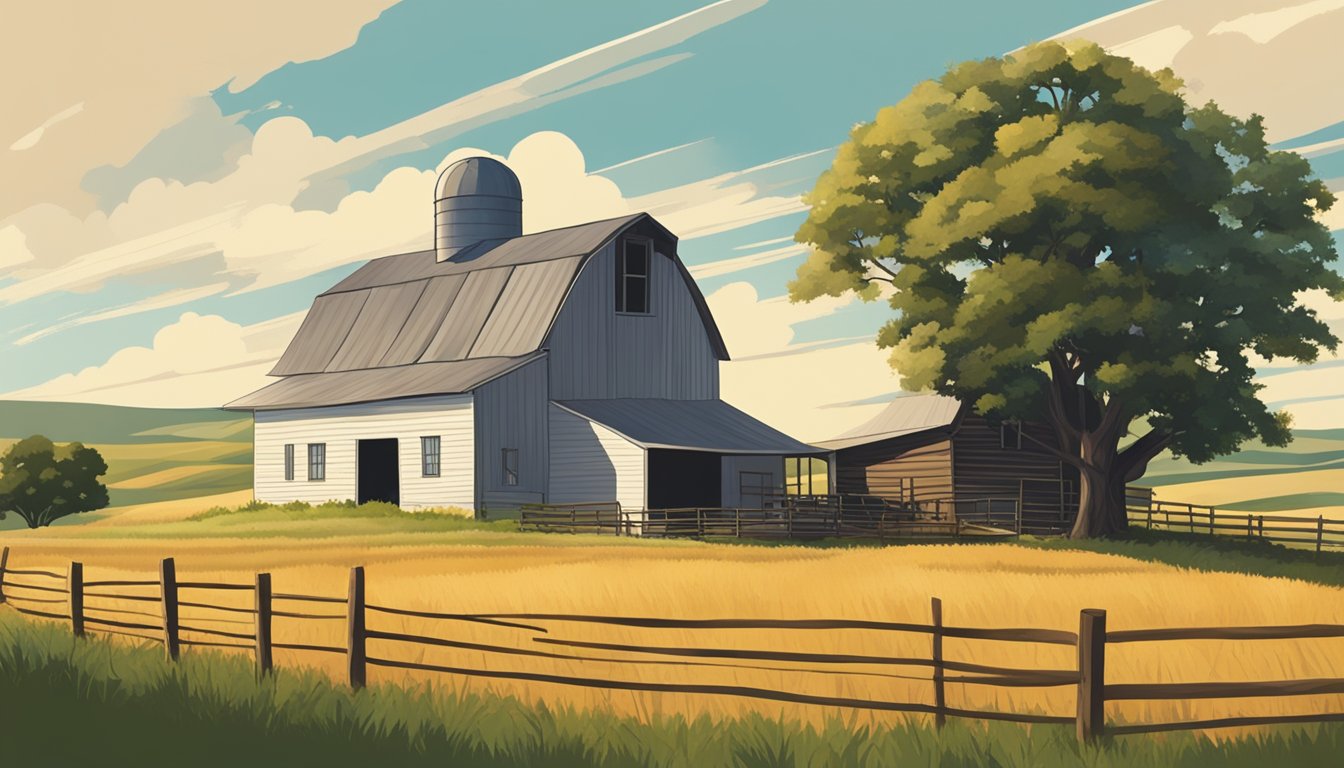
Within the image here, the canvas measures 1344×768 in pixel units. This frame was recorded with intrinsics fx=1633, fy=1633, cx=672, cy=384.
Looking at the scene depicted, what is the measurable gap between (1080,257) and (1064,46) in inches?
238

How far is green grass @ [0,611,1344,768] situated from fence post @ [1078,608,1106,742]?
18cm

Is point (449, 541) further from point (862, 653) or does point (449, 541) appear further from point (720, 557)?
point (862, 653)

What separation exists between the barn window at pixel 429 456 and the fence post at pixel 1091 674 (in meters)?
40.2

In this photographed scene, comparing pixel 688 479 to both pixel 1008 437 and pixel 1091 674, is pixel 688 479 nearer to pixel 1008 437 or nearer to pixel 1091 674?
pixel 1008 437

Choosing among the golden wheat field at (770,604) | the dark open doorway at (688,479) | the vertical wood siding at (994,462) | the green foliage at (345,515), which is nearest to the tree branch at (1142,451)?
the vertical wood siding at (994,462)

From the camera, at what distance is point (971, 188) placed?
4506 centimetres

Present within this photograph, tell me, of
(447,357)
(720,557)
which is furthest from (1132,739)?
(447,357)

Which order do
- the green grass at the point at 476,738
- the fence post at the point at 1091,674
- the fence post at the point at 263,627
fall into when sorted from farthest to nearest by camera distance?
the fence post at the point at 263,627 → the fence post at the point at 1091,674 → the green grass at the point at 476,738

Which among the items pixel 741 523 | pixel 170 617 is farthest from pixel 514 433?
pixel 170 617

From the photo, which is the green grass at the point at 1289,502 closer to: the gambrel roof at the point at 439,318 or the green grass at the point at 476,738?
the gambrel roof at the point at 439,318

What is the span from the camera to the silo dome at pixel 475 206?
2477 inches

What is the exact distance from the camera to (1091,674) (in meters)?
13.5

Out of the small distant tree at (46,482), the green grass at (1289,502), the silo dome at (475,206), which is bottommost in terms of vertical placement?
the green grass at (1289,502)

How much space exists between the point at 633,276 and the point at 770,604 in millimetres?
32478
